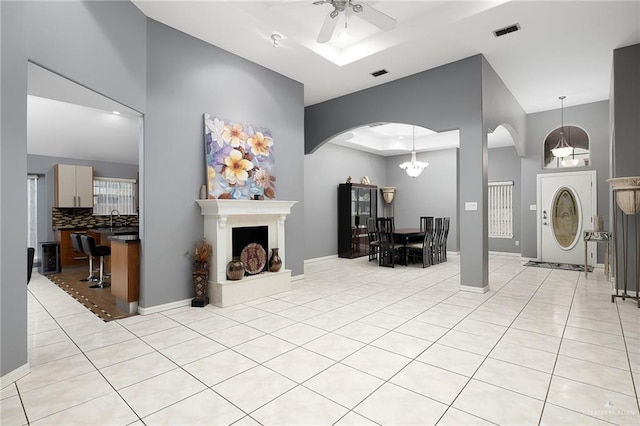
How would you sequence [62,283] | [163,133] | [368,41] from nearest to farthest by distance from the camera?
[163,133], [368,41], [62,283]

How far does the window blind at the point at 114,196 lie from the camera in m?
7.47

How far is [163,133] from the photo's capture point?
3789 mm

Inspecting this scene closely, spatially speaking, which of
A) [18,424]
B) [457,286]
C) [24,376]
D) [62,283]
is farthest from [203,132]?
[457,286]

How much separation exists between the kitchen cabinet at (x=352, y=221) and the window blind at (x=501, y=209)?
12.0 ft

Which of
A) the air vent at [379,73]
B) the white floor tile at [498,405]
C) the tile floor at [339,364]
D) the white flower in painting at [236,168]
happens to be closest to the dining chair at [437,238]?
the tile floor at [339,364]

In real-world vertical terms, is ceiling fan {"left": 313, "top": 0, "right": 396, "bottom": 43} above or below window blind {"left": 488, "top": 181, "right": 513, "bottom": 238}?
above

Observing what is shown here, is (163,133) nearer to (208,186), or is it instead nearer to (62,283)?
(208,186)

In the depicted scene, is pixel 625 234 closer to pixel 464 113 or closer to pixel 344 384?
pixel 464 113

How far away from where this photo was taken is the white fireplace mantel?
3982 millimetres

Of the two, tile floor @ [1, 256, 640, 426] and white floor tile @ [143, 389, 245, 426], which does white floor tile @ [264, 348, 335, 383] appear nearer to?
tile floor @ [1, 256, 640, 426]

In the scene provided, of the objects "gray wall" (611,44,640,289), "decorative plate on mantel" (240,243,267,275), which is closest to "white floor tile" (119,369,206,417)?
"decorative plate on mantel" (240,243,267,275)

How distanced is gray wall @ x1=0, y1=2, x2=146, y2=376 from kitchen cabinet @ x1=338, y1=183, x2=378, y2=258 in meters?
6.11

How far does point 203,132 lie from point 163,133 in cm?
52

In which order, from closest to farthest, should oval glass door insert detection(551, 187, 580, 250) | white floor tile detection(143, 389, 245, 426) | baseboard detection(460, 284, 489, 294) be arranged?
Answer: white floor tile detection(143, 389, 245, 426), baseboard detection(460, 284, 489, 294), oval glass door insert detection(551, 187, 580, 250)
